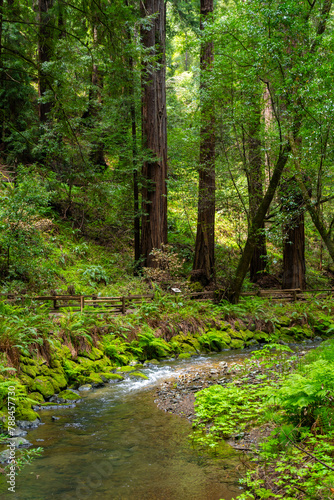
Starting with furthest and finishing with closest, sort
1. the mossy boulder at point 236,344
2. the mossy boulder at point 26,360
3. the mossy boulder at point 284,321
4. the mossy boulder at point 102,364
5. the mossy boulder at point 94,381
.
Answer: the mossy boulder at point 284,321, the mossy boulder at point 236,344, the mossy boulder at point 102,364, the mossy boulder at point 94,381, the mossy boulder at point 26,360

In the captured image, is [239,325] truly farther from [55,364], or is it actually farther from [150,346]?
[55,364]

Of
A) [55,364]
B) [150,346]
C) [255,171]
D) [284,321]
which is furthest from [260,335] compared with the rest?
[55,364]

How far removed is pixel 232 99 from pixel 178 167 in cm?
487

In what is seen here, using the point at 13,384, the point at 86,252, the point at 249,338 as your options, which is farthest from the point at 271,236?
the point at 86,252

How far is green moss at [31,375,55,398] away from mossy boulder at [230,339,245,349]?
5483 mm

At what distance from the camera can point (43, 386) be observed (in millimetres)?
6715

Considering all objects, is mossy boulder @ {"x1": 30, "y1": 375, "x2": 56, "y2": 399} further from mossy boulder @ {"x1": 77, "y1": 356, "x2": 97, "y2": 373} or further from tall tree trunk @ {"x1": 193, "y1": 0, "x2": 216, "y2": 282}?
tall tree trunk @ {"x1": 193, "y1": 0, "x2": 216, "y2": 282}

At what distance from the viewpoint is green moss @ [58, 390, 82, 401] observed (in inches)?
262

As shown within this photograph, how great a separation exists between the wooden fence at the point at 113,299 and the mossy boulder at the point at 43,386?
2.50 m

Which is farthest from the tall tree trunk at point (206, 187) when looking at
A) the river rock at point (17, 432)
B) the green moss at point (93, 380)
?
the river rock at point (17, 432)

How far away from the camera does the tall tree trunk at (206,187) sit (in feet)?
43.3

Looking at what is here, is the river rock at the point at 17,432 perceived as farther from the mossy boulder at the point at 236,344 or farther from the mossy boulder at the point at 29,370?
the mossy boulder at the point at 236,344

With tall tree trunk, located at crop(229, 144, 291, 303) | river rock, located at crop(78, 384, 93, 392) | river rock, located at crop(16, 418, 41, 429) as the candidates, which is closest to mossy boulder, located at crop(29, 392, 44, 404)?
river rock, located at crop(16, 418, 41, 429)

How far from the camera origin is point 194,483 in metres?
3.83
